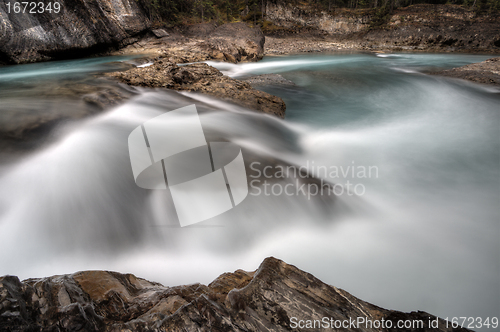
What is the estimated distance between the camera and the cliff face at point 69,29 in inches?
469

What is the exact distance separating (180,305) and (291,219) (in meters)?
1.72

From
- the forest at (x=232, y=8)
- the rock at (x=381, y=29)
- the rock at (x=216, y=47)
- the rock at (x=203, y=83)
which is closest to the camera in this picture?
the rock at (x=203, y=83)

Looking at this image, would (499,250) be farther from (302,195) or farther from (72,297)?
(72,297)

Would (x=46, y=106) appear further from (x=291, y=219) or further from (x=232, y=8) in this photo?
(x=232, y=8)

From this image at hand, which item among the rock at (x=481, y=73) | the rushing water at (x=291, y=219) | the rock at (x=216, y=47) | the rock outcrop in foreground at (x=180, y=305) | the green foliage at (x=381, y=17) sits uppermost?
the green foliage at (x=381, y=17)

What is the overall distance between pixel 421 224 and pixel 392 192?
63cm

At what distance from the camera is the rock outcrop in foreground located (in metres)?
1.06

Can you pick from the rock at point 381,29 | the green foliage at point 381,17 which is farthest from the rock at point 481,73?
the green foliage at point 381,17

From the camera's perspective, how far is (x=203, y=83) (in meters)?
5.78

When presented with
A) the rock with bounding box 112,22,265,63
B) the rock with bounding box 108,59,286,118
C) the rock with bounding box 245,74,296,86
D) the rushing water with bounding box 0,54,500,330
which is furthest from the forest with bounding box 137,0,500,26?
the rushing water with bounding box 0,54,500,330

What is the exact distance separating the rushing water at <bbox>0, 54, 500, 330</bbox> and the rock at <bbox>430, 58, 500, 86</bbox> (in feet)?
15.3

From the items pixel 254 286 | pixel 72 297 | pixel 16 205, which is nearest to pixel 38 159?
pixel 16 205

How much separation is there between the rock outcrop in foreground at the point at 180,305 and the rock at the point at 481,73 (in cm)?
990

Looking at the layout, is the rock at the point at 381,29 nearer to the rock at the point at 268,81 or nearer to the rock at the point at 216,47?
the rock at the point at 216,47
